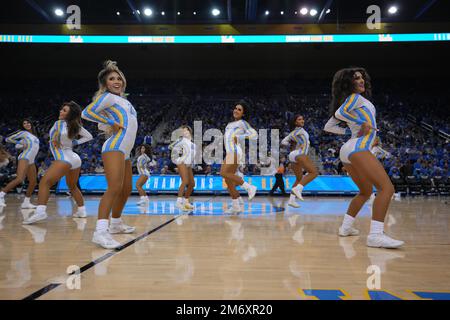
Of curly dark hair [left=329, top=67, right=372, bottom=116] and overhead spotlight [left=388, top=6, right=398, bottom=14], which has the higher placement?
overhead spotlight [left=388, top=6, right=398, bottom=14]

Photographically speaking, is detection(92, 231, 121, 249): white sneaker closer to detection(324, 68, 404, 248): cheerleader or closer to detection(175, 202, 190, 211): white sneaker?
detection(324, 68, 404, 248): cheerleader

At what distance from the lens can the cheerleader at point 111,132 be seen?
3416 mm

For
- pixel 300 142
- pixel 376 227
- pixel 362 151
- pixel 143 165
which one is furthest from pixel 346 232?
pixel 143 165

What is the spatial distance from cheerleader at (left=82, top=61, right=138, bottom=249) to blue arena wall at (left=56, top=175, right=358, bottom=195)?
8720 millimetres

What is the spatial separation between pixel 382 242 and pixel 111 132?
289cm

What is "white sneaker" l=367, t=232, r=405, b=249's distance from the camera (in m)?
3.34

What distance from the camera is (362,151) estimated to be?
12.1 ft

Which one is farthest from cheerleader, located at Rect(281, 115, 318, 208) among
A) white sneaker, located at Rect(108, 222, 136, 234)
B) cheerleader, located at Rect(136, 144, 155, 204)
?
white sneaker, located at Rect(108, 222, 136, 234)

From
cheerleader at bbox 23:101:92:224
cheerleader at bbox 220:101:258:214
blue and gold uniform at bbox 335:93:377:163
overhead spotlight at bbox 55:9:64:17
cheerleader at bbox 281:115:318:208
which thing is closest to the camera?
blue and gold uniform at bbox 335:93:377:163

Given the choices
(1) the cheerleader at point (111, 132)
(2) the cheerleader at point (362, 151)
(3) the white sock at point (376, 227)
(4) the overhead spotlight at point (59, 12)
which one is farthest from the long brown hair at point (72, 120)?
(4) the overhead spotlight at point (59, 12)

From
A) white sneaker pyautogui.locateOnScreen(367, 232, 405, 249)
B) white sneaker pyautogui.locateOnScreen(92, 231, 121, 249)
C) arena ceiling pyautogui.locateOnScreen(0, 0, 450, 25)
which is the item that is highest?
arena ceiling pyautogui.locateOnScreen(0, 0, 450, 25)

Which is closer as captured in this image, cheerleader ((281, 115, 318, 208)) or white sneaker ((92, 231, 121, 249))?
white sneaker ((92, 231, 121, 249))

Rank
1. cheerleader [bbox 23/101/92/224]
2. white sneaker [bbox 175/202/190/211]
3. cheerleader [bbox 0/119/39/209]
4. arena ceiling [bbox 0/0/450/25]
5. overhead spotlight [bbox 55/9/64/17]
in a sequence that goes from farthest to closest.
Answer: overhead spotlight [bbox 55/9/64/17] < arena ceiling [bbox 0/0/450/25] < cheerleader [bbox 0/119/39/209] < white sneaker [bbox 175/202/190/211] < cheerleader [bbox 23/101/92/224]

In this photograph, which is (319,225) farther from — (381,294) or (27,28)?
(27,28)
